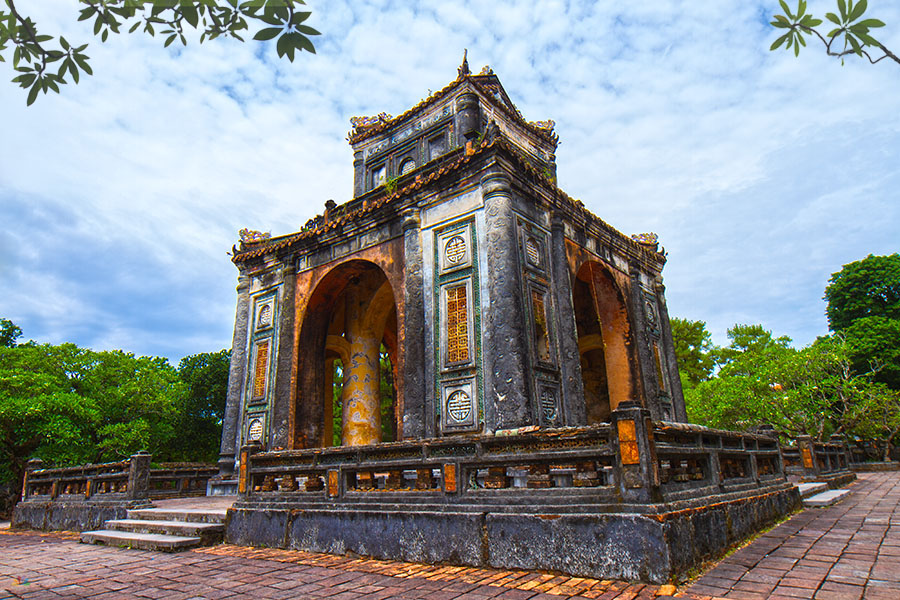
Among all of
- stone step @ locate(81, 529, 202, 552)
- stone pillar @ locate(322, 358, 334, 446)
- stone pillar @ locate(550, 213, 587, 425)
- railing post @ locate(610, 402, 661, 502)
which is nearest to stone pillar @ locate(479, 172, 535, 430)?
stone pillar @ locate(550, 213, 587, 425)

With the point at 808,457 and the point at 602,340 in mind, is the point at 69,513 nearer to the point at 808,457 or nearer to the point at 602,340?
the point at 602,340

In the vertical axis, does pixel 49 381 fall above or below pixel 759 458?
above

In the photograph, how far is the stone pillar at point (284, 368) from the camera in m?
14.6

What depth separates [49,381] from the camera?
70.8 ft

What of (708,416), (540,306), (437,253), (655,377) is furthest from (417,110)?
(708,416)

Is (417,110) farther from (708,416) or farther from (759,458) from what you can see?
(708,416)

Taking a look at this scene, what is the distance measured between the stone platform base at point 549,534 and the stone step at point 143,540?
1.35 m

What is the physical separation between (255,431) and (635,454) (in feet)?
41.7

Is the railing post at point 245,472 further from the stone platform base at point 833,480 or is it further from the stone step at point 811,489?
the stone platform base at point 833,480

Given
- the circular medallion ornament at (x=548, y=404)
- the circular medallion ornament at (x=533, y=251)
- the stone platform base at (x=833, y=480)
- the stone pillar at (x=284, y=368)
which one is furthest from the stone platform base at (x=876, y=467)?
the stone pillar at (x=284, y=368)

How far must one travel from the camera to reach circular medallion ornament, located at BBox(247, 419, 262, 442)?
1531 cm

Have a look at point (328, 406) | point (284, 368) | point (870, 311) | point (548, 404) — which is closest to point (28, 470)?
point (284, 368)

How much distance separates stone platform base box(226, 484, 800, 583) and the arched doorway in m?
6.99

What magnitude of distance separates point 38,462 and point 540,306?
54.2 feet
